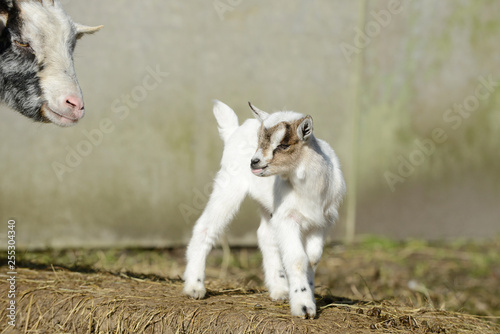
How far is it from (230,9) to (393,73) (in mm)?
2318

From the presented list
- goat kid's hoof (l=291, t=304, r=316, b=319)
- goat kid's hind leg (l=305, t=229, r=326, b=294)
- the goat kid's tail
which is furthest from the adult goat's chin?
goat kid's hoof (l=291, t=304, r=316, b=319)

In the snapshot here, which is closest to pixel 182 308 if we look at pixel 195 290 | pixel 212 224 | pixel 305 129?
pixel 195 290

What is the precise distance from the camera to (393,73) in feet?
28.9

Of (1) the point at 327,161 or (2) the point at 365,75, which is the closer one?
(1) the point at 327,161

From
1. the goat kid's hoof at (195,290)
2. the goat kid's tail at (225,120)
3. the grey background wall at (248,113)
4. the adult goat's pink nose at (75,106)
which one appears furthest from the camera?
the grey background wall at (248,113)

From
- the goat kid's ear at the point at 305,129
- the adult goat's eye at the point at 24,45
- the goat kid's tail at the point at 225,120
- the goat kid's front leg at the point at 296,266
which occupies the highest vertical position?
the adult goat's eye at the point at 24,45

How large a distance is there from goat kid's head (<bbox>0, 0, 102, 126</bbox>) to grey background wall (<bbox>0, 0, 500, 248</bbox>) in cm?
313

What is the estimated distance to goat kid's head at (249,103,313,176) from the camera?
13.6 ft

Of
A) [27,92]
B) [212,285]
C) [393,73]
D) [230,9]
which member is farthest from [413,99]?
[27,92]

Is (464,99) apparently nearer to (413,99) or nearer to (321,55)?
(413,99)

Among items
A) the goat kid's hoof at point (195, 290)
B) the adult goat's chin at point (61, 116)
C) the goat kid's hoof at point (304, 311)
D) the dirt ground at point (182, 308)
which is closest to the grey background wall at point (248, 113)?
the dirt ground at point (182, 308)

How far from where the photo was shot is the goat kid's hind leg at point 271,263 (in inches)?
189

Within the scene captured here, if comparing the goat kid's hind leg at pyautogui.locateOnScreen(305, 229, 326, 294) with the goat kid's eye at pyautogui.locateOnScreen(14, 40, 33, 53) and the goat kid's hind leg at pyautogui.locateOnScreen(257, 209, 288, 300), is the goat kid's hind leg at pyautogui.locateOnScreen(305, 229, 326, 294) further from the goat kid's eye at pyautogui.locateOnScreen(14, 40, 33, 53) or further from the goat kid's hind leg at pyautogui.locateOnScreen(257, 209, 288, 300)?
the goat kid's eye at pyautogui.locateOnScreen(14, 40, 33, 53)

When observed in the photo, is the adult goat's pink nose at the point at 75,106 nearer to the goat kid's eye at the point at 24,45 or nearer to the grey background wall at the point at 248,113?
the goat kid's eye at the point at 24,45
